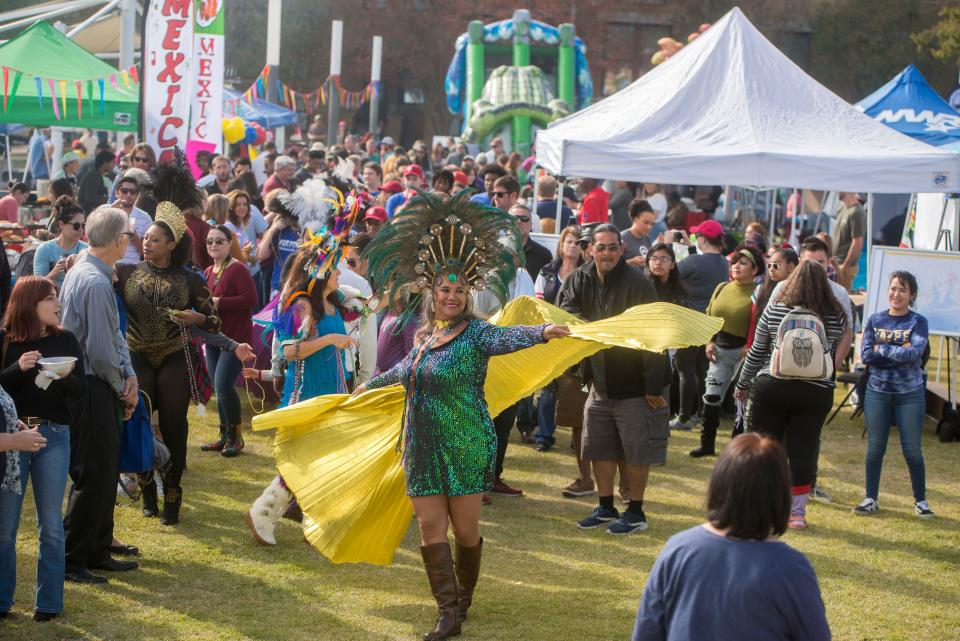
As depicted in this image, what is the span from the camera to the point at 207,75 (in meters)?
12.6

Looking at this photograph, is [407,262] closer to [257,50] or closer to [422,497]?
[422,497]

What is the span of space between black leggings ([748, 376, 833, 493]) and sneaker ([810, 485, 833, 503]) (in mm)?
1025

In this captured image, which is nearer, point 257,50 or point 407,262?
point 407,262

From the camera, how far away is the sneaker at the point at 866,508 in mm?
7988

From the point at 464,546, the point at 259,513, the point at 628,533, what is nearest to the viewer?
the point at 464,546

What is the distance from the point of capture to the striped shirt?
738cm

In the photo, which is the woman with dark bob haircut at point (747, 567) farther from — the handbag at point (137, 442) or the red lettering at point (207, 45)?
the red lettering at point (207, 45)

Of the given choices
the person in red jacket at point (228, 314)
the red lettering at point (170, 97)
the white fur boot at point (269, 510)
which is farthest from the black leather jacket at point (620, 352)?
the red lettering at point (170, 97)

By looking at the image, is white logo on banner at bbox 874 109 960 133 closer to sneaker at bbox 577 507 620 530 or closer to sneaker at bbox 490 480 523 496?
sneaker at bbox 490 480 523 496

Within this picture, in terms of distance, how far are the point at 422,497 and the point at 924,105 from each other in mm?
14089

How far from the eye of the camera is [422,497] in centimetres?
536

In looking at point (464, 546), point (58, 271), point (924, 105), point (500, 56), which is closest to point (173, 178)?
point (58, 271)

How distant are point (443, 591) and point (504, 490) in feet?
9.04

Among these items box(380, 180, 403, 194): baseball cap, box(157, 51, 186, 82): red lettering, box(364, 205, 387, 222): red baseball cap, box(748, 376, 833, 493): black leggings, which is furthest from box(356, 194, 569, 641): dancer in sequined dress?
box(380, 180, 403, 194): baseball cap
